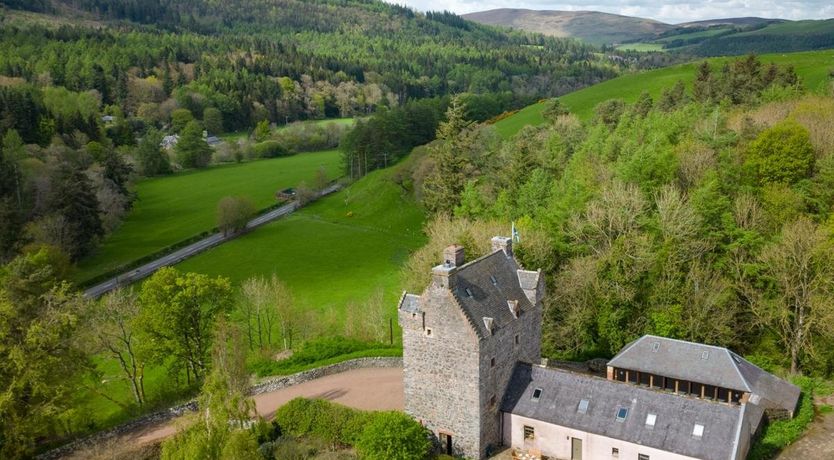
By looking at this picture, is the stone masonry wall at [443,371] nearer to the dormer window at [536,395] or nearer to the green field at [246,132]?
the dormer window at [536,395]

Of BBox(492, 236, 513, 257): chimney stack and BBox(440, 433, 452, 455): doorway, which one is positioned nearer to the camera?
BBox(440, 433, 452, 455): doorway

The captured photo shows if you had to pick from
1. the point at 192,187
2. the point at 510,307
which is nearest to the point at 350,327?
the point at 510,307

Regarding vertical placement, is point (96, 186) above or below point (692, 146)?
below

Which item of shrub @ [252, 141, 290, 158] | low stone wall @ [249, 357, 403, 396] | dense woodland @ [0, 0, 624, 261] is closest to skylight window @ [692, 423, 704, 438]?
low stone wall @ [249, 357, 403, 396]

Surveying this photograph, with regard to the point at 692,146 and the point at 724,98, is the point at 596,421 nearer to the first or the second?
the point at 692,146

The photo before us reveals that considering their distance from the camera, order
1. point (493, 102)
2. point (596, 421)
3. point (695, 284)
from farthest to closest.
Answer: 1. point (493, 102)
2. point (695, 284)
3. point (596, 421)

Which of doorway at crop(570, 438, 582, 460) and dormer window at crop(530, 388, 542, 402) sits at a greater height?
dormer window at crop(530, 388, 542, 402)

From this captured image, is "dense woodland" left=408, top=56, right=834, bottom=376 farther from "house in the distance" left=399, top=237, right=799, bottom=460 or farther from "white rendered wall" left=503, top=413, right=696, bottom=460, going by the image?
"white rendered wall" left=503, top=413, right=696, bottom=460
